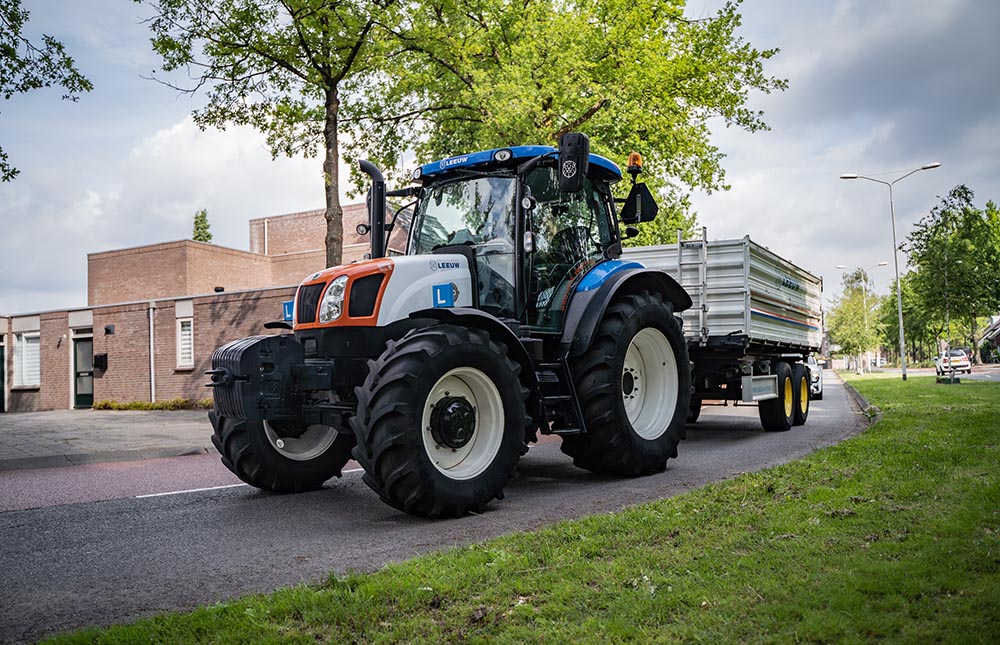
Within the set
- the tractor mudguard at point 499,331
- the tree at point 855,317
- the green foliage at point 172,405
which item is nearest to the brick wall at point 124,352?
the green foliage at point 172,405

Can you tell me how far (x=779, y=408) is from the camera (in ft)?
43.2

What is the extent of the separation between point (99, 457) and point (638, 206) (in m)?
8.41

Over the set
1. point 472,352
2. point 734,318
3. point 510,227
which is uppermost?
point 510,227

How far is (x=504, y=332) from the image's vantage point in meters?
6.79

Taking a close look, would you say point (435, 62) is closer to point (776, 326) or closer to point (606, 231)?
point (776, 326)

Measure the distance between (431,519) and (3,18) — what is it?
46.9ft

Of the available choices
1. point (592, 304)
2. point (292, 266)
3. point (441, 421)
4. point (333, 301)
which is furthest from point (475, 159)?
point (292, 266)

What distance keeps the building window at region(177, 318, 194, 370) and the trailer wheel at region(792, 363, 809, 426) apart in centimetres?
1968

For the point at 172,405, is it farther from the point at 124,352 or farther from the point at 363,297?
the point at 363,297

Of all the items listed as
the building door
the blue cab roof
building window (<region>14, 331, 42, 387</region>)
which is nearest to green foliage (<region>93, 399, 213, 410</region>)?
the building door

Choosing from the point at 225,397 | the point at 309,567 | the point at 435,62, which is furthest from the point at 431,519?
the point at 435,62

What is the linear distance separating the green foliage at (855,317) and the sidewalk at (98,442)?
50.6 meters

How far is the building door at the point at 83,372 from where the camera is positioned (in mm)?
30312

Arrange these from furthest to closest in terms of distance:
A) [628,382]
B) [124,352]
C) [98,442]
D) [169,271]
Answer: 1. [169,271]
2. [124,352]
3. [98,442]
4. [628,382]
